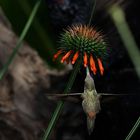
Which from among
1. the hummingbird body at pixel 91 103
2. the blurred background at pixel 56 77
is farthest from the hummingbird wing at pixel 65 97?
the blurred background at pixel 56 77

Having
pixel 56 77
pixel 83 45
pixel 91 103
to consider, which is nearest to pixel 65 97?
pixel 91 103

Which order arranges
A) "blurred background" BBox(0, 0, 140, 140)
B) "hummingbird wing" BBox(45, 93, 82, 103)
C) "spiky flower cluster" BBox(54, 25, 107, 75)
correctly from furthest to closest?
"blurred background" BBox(0, 0, 140, 140) < "spiky flower cluster" BBox(54, 25, 107, 75) < "hummingbird wing" BBox(45, 93, 82, 103)

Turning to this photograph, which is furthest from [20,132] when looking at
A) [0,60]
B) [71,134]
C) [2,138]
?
[0,60]

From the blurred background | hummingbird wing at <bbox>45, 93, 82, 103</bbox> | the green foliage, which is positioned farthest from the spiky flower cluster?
the blurred background

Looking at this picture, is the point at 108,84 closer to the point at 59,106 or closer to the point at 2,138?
the point at 2,138

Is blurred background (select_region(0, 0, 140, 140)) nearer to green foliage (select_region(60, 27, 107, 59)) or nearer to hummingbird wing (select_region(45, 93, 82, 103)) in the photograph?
green foliage (select_region(60, 27, 107, 59))

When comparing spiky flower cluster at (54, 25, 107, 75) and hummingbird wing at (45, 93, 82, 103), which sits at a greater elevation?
spiky flower cluster at (54, 25, 107, 75)

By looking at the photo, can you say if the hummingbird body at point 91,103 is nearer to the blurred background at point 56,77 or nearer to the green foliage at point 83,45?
the green foliage at point 83,45

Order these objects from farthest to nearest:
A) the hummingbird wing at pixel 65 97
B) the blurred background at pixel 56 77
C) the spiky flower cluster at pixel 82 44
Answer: the blurred background at pixel 56 77 < the spiky flower cluster at pixel 82 44 < the hummingbird wing at pixel 65 97
